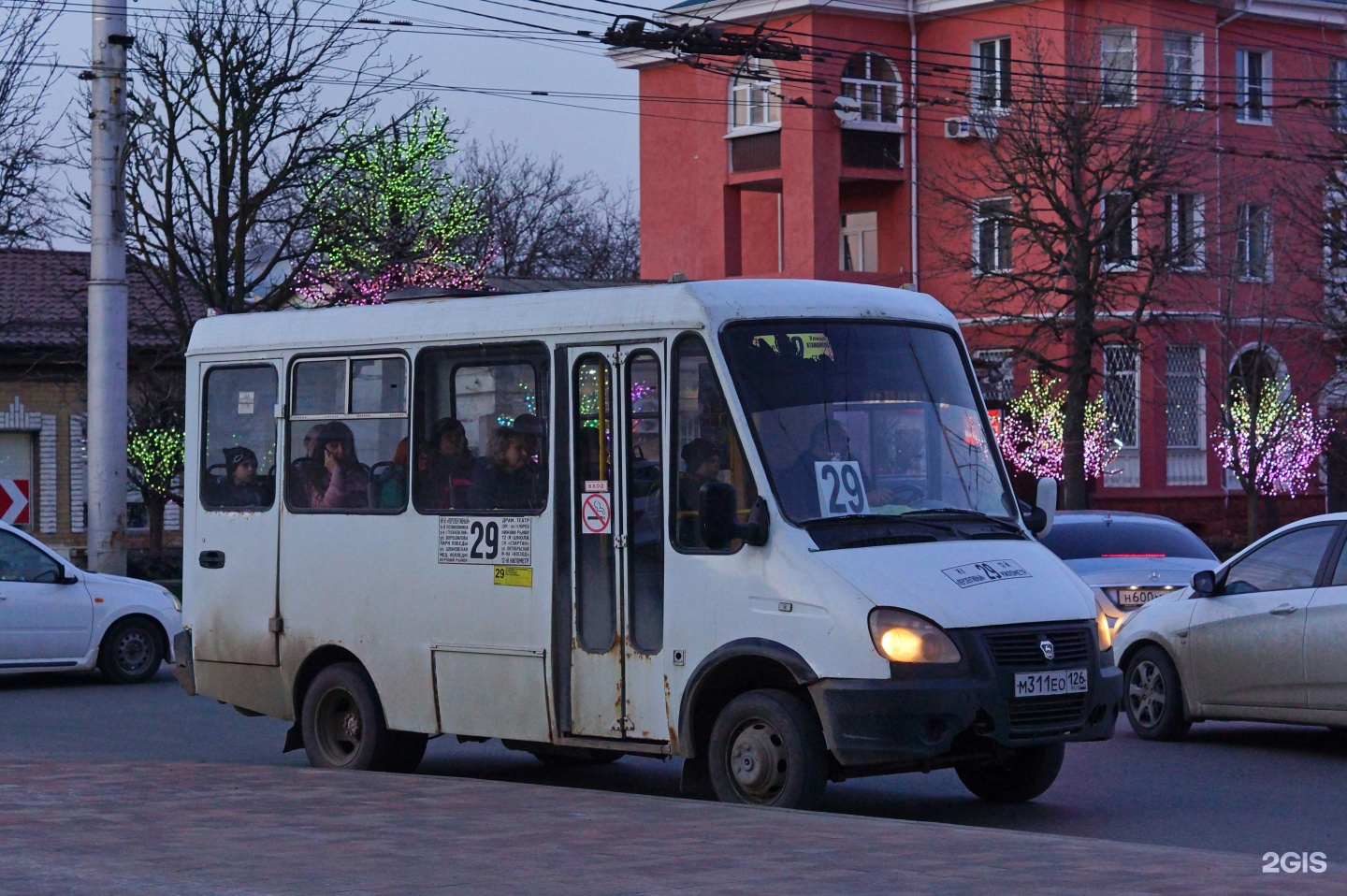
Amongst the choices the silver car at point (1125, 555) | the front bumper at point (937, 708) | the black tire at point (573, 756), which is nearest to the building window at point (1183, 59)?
the silver car at point (1125, 555)

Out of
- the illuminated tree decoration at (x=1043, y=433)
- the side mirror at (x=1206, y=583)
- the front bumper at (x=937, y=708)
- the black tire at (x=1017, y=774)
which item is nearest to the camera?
the front bumper at (x=937, y=708)

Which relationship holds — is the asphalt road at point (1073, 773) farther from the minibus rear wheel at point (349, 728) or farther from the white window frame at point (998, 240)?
the white window frame at point (998, 240)

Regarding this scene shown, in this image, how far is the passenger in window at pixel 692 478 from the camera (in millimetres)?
9531

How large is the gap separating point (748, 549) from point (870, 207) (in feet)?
125

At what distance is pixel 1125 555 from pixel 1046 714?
7.83 m

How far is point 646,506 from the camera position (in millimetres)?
9781

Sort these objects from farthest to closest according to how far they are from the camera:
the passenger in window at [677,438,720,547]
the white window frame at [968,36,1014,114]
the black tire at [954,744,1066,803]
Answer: the white window frame at [968,36,1014,114]
the black tire at [954,744,1066,803]
the passenger in window at [677,438,720,547]

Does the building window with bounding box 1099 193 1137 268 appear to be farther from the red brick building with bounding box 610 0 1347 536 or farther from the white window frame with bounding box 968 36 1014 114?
the white window frame with bounding box 968 36 1014 114

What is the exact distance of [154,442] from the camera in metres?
33.5

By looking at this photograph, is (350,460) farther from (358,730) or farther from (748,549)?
(748,549)

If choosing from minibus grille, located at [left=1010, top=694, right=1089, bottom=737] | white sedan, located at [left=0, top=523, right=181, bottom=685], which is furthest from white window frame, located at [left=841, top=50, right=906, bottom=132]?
minibus grille, located at [left=1010, top=694, right=1089, bottom=737]

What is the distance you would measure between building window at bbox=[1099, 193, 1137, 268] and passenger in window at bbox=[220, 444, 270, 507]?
79.3 feet

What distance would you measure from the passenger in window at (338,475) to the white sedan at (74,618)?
673 centimetres

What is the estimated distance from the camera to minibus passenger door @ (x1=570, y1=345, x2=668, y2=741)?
9.73m
